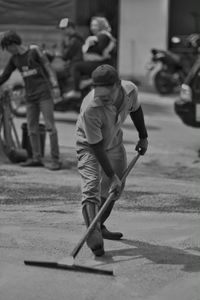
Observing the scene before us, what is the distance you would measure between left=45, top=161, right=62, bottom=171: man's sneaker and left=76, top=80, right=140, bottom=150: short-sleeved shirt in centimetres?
374

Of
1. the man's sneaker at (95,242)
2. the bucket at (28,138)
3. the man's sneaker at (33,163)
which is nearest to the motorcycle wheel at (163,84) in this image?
the bucket at (28,138)

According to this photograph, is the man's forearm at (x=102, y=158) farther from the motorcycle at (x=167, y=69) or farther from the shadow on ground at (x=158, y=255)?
the motorcycle at (x=167, y=69)

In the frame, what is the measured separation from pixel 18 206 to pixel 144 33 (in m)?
13.4

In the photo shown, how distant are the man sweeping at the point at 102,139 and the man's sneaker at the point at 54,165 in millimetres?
3599

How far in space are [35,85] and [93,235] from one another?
14.0 ft

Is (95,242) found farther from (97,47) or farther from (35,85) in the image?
(97,47)

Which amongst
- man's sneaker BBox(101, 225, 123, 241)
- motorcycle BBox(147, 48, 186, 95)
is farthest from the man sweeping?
motorcycle BBox(147, 48, 186, 95)

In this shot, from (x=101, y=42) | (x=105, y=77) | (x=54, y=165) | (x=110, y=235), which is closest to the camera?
(x=105, y=77)

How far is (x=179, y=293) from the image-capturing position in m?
6.21

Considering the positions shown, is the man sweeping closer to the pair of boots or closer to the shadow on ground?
the pair of boots

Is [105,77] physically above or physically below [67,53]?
above

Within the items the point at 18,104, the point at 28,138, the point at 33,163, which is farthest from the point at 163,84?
the point at 33,163

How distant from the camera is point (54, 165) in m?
11.1

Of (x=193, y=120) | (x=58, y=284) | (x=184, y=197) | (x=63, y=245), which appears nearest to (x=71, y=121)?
(x=193, y=120)
